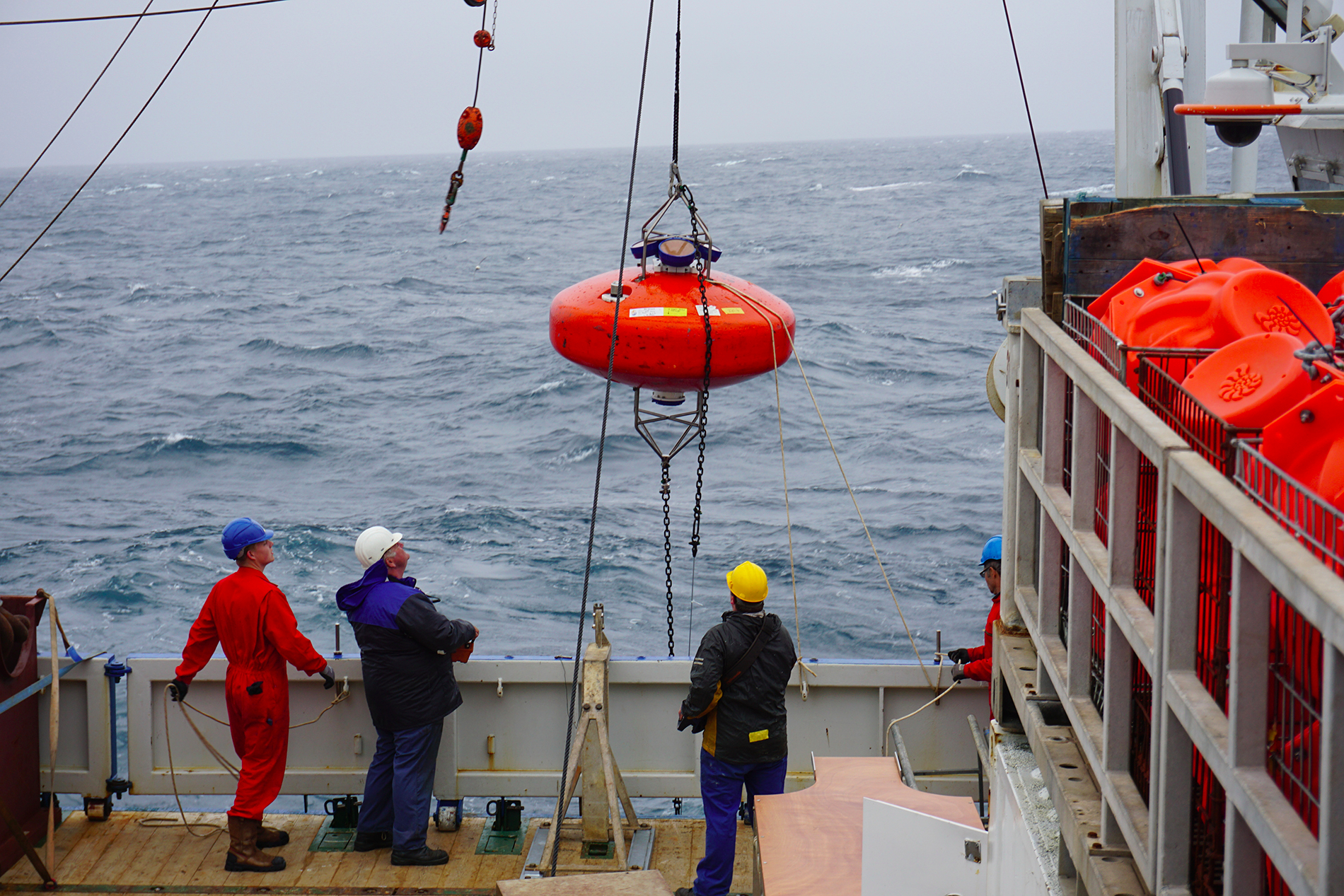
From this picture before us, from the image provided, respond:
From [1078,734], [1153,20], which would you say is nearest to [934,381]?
[1153,20]

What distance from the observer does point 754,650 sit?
15.3 feet

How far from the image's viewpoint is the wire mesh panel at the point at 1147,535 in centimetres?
251

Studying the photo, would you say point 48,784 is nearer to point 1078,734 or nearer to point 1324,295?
point 1078,734

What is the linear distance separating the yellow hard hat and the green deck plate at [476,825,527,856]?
1.53 m

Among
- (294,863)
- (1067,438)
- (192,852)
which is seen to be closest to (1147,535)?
(1067,438)

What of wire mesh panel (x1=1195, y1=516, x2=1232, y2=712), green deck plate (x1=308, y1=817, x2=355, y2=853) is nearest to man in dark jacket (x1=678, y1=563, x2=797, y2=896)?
green deck plate (x1=308, y1=817, x2=355, y2=853)

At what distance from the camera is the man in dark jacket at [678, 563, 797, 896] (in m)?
4.65

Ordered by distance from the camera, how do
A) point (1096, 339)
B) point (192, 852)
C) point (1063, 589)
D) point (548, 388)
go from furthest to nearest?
point (548, 388) < point (192, 852) < point (1063, 589) < point (1096, 339)

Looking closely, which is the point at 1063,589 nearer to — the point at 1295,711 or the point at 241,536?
the point at 1295,711

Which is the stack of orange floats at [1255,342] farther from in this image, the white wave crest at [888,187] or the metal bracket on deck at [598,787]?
the white wave crest at [888,187]

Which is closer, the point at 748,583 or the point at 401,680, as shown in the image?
the point at 748,583

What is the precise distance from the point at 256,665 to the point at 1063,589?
10.9 ft

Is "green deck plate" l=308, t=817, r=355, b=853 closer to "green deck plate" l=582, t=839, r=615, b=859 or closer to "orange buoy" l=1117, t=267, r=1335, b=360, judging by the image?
"green deck plate" l=582, t=839, r=615, b=859

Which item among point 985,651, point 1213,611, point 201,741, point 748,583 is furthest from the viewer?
point 201,741
